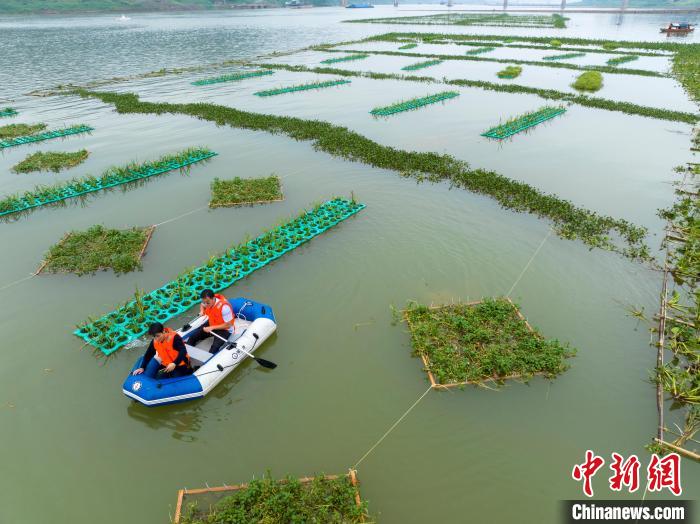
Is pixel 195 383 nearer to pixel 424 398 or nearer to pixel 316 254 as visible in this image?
pixel 424 398

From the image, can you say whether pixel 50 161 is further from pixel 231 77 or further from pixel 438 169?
pixel 231 77

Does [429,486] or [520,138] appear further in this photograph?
[520,138]

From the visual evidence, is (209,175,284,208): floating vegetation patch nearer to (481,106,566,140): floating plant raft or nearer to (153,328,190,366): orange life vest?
(153,328,190,366): orange life vest

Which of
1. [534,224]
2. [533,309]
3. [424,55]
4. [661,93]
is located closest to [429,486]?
[533,309]

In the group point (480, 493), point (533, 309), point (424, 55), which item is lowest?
point (480, 493)

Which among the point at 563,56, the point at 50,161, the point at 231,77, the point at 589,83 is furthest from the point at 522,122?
the point at 563,56

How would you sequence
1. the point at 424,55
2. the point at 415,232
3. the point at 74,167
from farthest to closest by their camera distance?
the point at 424,55 → the point at 74,167 → the point at 415,232
